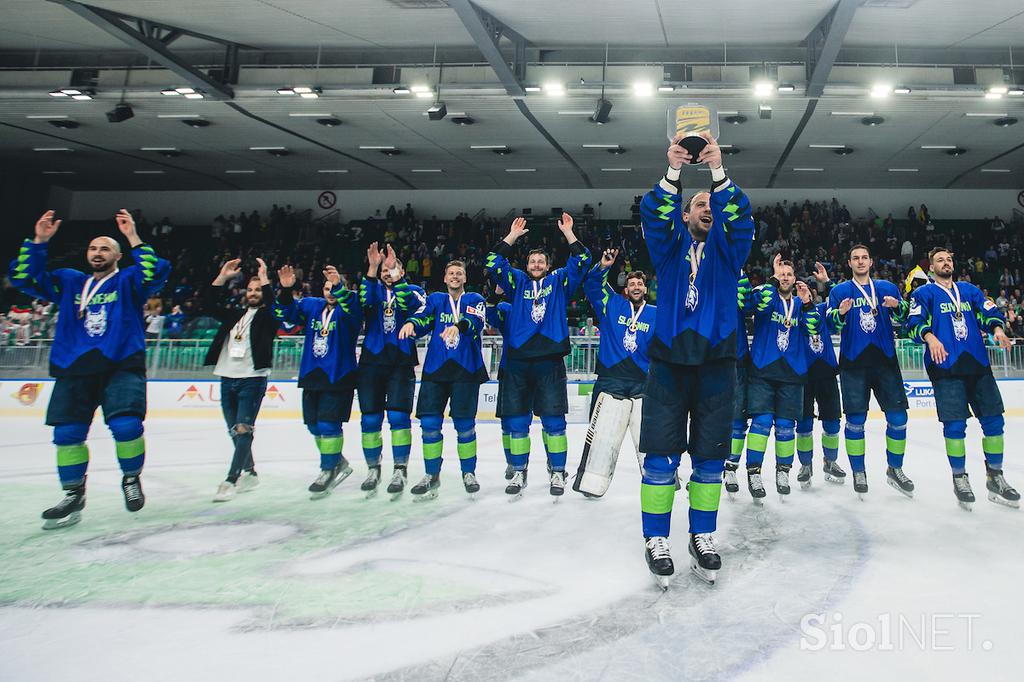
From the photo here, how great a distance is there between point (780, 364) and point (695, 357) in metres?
2.24

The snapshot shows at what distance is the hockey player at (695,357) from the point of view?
270 cm

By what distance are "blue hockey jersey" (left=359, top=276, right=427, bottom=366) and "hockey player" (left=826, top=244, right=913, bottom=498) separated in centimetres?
347

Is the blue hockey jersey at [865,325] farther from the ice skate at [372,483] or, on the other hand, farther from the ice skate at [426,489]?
the ice skate at [372,483]

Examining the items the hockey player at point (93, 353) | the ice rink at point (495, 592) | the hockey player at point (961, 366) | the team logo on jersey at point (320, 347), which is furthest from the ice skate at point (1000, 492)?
the hockey player at point (93, 353)

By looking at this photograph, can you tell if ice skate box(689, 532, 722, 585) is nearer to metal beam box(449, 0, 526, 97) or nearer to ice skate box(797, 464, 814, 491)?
ice skate box(797, 464, 814, 491)

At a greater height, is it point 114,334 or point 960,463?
point 114,334

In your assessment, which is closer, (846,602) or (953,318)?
(846,602)

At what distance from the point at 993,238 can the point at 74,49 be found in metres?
27.7

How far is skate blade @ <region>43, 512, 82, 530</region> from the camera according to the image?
11.1 feet

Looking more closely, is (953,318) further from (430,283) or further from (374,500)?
(430,283)

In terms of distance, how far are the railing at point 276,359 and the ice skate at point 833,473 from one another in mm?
5262

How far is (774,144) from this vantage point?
1609cm

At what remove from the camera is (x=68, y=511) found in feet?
11.4

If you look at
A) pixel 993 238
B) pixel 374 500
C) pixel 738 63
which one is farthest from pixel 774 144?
pixel 374 500
